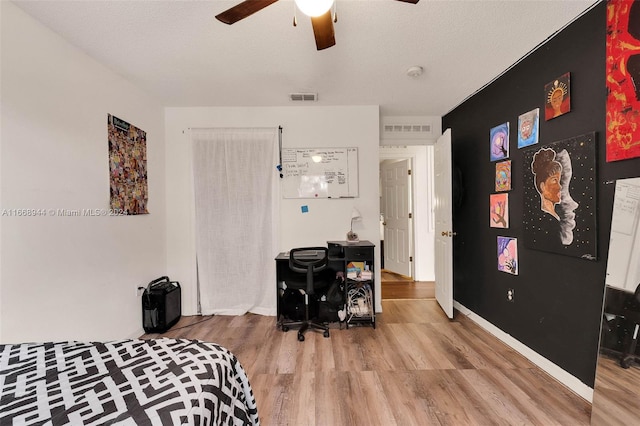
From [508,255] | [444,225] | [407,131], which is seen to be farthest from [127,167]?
[508,255]

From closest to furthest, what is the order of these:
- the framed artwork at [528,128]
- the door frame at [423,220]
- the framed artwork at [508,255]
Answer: the framed artwork at [528,128]
the framed artwork at [508,255]
the door frame at [423,220]

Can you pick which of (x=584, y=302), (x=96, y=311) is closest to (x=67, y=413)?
(x=96, y=311)

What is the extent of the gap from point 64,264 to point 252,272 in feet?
5.42

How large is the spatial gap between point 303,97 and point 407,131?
1.53 meters

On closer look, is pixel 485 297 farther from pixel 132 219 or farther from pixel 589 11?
pixel 132 219

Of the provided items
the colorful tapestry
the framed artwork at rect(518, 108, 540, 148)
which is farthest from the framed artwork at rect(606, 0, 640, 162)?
the colorful tapestry

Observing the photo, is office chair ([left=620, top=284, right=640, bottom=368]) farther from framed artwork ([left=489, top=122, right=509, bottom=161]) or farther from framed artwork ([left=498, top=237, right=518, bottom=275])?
framed artwork ([left=489, top=122, right=509, bottom=161])

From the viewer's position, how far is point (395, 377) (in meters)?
1.94

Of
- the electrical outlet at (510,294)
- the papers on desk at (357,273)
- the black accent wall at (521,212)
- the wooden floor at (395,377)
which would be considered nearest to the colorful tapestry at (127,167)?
the wooden floor at (395,377)

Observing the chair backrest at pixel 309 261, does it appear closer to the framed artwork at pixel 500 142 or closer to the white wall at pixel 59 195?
the white wall at pixel 59 195

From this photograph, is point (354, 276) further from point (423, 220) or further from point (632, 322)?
point (423, 220)

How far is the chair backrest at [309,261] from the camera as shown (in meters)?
2.52

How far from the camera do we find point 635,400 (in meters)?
1.33

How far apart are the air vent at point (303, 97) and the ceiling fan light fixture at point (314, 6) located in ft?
5.31
